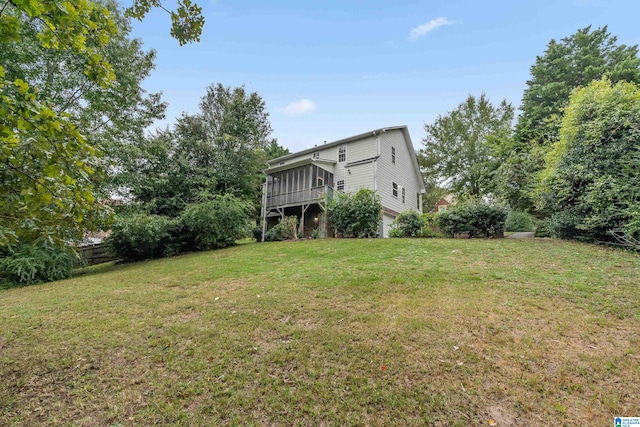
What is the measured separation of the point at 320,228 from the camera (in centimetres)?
1595

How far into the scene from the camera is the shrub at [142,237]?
458 inches

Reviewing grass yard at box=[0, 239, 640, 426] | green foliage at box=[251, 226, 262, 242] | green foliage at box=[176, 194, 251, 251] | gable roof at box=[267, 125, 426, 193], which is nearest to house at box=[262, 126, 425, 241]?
gable roof at box=[267, 125, 426, 193]

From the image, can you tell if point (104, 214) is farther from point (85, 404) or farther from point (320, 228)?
point (320, 228)

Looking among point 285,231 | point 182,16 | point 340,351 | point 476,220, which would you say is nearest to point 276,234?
point 285,231

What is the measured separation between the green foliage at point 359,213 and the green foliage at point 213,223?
535cm

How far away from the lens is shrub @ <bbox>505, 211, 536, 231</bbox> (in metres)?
17.6

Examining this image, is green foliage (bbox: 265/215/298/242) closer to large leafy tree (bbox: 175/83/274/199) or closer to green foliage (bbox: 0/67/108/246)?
large leafy tree (bbox: 175/83/274/199)

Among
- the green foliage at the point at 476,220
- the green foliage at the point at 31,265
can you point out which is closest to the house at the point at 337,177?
the green foliage at the point at 476,220

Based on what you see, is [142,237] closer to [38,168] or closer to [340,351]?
[38,168]

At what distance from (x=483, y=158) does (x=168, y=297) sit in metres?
25.4

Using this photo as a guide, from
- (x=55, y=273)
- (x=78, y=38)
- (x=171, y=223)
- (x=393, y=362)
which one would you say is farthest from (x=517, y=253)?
(x=55, y=273)

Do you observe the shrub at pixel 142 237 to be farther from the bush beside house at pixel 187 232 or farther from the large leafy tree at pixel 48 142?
the large leafy tree at pixel 48 142

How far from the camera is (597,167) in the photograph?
8648 millimetres

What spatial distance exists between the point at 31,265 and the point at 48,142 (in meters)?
10.5
